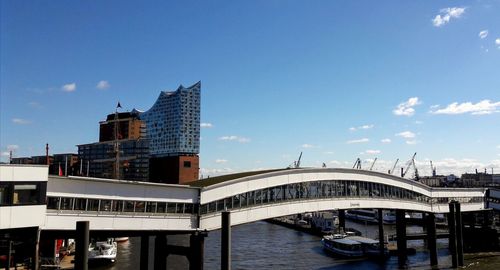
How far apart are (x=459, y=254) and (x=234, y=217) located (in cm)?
4160

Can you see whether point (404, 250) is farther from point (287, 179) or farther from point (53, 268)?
point (53, 268)

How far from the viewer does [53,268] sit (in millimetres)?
53500

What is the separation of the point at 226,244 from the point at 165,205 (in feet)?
25.6

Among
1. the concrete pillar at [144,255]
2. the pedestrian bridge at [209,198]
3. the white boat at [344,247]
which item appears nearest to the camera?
the pedestrian bridge at [209,198]

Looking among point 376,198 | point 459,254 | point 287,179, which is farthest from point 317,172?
point 459,254

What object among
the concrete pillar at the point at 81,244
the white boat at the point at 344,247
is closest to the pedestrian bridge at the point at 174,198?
the concrete pillar at the point at 81,244

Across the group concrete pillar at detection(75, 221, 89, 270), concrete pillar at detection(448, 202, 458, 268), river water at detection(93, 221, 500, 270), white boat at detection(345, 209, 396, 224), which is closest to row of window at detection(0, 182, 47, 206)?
concrete pillar at detection(75, 221, 89, 270)

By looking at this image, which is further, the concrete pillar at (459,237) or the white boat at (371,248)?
the white boat at (371,248)

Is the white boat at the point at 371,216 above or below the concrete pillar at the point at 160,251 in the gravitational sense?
below

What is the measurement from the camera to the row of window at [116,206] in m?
36.8

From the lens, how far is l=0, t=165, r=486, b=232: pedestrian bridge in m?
34.0

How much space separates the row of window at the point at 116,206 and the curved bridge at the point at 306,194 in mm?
2396

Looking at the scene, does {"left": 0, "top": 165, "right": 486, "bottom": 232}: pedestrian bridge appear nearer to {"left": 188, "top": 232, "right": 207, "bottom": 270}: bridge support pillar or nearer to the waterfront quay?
the waterfront quay

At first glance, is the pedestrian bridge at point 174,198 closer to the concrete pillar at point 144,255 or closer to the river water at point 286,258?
the concrete pillar at point 144,255
